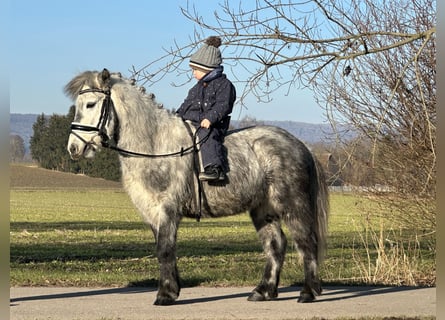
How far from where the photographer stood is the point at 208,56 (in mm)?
9430

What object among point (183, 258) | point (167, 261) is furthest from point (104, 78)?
point (183, 258)

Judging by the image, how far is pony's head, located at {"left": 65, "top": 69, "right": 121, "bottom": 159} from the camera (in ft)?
29.5

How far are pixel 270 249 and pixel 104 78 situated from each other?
3.06m

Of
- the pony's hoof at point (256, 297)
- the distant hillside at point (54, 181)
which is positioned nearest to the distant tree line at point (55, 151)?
the distant hillside at point (54, 181)

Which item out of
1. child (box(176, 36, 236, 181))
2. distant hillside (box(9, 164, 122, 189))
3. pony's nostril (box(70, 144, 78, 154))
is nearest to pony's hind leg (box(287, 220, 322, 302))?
child (box(176, 36, 236, 181))

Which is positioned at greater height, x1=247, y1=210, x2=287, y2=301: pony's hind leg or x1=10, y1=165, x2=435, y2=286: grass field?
x1=247, y1=210, x2=287, y2=301: pony's hind leg

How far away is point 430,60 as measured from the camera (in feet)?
40.8

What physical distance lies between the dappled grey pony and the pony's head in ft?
0.04

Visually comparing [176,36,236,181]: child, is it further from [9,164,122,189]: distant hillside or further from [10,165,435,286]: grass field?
[9,164,122,189]: distant hillside

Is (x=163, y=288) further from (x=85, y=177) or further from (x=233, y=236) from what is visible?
(x=85, y=177)

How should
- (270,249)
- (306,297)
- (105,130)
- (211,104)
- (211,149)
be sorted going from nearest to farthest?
1. (105,130)
2. (211,149)
3. (211,104)
4. (306,297)
5. (270,249)

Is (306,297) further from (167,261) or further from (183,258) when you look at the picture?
(183,258)

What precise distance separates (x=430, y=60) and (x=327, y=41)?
146 inches

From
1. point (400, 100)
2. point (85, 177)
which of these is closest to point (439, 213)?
point (400, 100)
